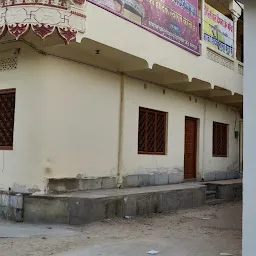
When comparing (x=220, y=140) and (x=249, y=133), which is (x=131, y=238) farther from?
(x=220, y=140)

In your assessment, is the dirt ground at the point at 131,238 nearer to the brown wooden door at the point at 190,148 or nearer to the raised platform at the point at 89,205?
the raised platform at the point at 89,205

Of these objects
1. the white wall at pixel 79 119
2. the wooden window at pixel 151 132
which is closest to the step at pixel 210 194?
the wooden window at pixel 151 132

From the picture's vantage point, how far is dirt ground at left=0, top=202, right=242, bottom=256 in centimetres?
637

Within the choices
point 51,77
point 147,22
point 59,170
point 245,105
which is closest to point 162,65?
point 147,22

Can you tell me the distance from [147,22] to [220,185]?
5.95m

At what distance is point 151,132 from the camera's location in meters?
12.3

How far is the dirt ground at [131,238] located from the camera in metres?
6.37

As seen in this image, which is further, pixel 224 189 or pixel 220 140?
pixel 220 140

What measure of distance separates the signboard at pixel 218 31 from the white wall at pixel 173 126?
6.27 feet

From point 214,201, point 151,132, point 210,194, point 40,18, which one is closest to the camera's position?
point 40,18

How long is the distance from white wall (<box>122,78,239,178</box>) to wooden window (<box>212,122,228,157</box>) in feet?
0.70

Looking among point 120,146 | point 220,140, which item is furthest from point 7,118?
point 220,140

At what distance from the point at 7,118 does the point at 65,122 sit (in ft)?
4.58

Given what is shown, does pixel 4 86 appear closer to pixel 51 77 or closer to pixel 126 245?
pixel 51 77
